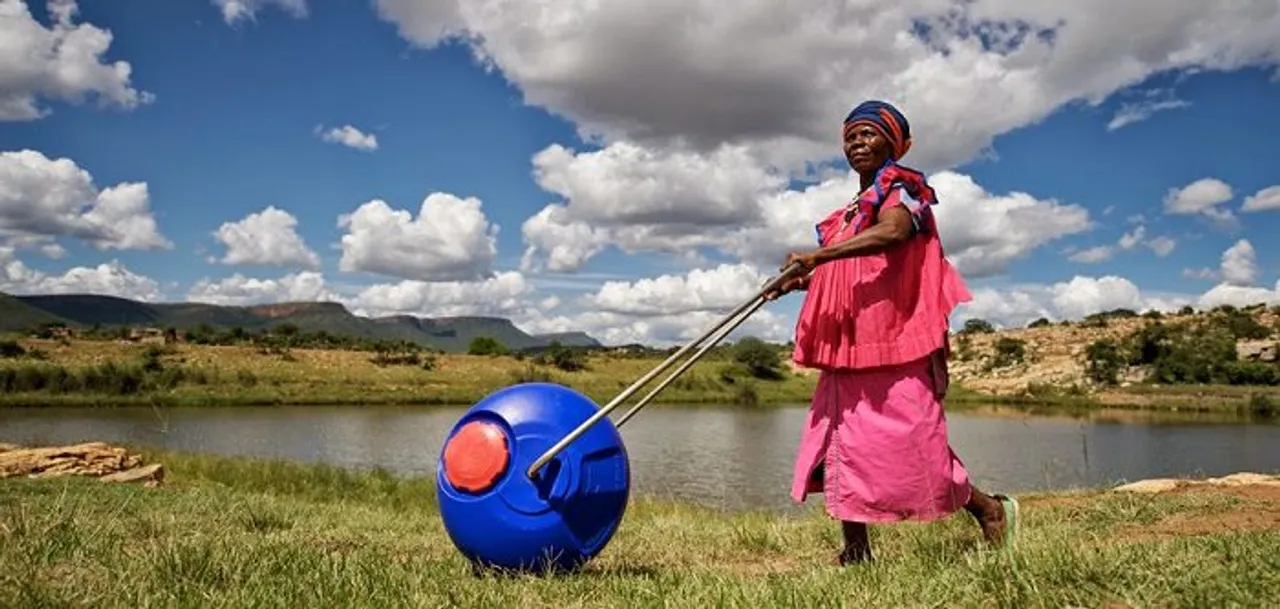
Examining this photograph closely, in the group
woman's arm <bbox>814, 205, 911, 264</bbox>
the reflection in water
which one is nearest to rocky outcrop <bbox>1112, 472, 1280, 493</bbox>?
the reflection in water

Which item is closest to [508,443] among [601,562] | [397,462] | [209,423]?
[601,562]

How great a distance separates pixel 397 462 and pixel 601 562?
22.7 meters

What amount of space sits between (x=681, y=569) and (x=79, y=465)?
36.3 feet

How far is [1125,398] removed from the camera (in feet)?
221

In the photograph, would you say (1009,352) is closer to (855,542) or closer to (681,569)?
(855,542)

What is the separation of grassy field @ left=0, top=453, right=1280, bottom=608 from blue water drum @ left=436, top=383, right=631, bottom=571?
19 cm

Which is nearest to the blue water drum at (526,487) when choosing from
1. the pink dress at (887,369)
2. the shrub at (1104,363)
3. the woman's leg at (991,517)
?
the pink dress at (887,369)

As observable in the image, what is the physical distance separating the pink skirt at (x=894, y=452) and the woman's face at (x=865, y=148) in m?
1.14

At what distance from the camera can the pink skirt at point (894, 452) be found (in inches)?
178

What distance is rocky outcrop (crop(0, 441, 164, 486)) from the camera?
1155cm

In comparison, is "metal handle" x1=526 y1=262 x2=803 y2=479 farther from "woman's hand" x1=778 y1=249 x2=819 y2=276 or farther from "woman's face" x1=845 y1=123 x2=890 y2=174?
"woman's face" x1=845 y1=123 x2=890 y2=174

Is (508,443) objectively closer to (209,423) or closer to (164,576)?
(164,576)

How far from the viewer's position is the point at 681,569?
183 inches

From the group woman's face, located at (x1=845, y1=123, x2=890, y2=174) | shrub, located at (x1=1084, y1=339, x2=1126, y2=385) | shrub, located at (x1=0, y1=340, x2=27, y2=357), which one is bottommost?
shrub, located at (x1=0, y1=340, x2=27, y2=357)
